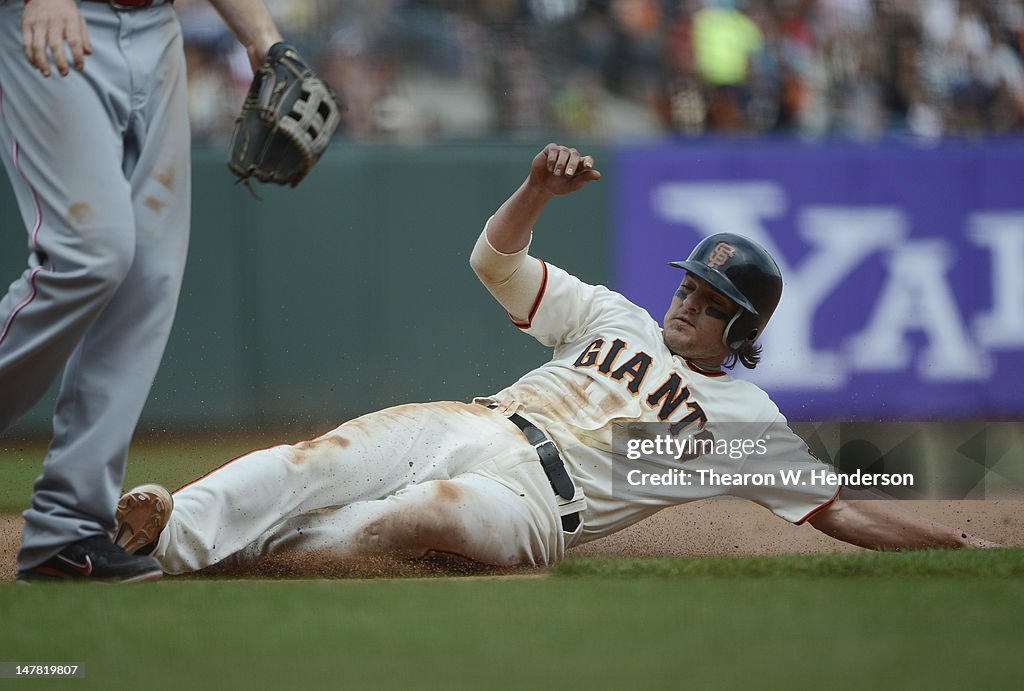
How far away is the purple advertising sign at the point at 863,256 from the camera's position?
7.09 meters

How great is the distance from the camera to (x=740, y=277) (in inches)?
162

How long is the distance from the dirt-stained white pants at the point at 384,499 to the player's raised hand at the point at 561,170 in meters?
0.70

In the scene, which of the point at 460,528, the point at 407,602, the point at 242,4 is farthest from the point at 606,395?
the point at 242,4

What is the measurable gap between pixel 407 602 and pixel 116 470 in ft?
2.49

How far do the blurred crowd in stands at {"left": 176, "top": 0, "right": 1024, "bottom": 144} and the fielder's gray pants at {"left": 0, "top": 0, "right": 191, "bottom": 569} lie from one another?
4251 millimetres

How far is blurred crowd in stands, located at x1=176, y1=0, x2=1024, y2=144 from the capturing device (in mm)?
7566

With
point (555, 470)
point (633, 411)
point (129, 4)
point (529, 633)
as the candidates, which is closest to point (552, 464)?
point (555, 470)

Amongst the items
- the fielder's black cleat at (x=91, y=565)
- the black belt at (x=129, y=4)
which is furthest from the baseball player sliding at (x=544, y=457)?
the black belt at (x=129, y=4)

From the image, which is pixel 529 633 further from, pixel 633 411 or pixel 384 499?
pixel 633 411

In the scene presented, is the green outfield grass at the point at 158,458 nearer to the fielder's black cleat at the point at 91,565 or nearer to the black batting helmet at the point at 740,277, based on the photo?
the fielder's black cleat at the point at 91,565

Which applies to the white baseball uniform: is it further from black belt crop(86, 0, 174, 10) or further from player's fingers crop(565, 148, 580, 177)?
black belt crop(86, 0, 174, 10)

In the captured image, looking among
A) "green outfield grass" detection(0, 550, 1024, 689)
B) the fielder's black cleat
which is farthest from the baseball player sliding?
"green outfield grass" detection(0, 550, 1024, 689)

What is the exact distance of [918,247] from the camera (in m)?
7.18

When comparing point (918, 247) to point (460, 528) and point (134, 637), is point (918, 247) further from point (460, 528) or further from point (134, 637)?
point (134, 637)
